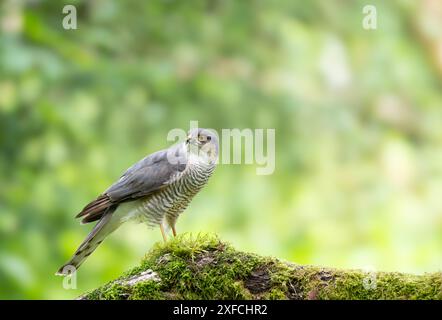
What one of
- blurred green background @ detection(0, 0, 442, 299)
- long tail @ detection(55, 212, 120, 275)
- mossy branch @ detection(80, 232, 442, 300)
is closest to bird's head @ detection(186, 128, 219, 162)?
long tail @ detection(55, 212, 120, 275)

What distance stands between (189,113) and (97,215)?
117 inches

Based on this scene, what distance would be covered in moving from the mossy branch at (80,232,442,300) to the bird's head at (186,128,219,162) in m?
0.92

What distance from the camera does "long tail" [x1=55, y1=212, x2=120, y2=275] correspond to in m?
4.10

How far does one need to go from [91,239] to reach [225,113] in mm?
3035

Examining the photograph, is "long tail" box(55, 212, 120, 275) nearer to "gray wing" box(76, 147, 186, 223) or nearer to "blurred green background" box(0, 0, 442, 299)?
"gray wing" box(76, 147, 186, 223)

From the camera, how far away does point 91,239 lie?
4.13 meters

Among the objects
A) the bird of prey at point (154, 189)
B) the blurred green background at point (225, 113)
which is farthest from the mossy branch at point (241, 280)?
the blurred green background at point (225, 113)

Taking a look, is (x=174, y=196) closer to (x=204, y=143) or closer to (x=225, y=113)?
(x=204, y=143)

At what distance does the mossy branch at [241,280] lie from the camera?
2.90 meters

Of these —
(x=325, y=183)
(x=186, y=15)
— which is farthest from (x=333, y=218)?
(x=186, y=15)

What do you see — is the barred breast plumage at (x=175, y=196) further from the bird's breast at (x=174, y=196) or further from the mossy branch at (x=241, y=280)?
the mossy branch at (x=241, y=280)

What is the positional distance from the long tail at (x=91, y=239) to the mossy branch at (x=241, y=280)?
950mm
